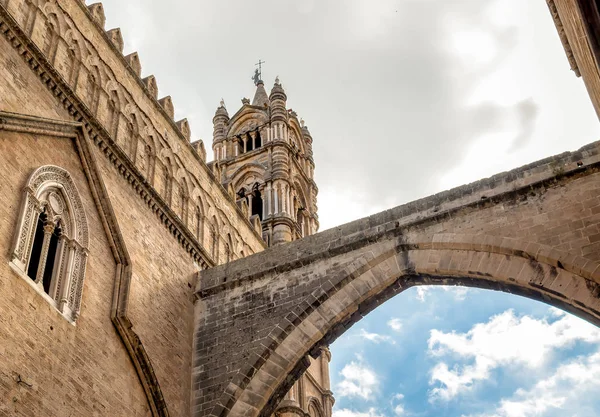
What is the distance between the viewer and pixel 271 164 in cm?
2331

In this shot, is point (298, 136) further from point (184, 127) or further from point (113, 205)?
point (113, 205)

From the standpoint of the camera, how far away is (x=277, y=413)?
45.4ft

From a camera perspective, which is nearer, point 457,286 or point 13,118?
point 13,118

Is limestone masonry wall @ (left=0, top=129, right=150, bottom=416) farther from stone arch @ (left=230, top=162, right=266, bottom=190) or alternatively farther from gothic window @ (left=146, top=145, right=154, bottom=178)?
stone arch @ (left=230, top=162, right=266, bottom=190)

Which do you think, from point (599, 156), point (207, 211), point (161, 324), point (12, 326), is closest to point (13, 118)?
point (12, 326)

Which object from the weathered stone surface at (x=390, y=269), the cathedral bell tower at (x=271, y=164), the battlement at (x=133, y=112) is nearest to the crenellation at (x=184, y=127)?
the battlement at (x=133, y=112)

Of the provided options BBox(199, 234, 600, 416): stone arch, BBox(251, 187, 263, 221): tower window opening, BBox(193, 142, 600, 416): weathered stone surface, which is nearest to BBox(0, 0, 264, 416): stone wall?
BBox(193, 142, 600, 416): weathered stone surface

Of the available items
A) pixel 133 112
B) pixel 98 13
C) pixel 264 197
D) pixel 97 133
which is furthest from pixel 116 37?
pixel 264 197

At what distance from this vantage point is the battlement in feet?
32.7

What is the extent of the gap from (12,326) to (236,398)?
3387mm

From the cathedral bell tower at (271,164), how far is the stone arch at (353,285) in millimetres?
10578

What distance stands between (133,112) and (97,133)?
74.3 inches

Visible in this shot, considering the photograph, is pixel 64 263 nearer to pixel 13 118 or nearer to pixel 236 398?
pixel 13 118

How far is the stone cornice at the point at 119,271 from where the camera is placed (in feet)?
30.3
